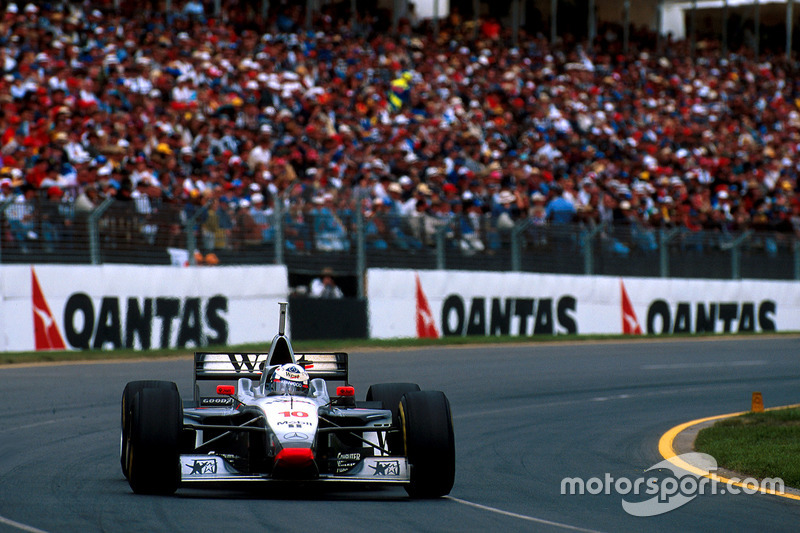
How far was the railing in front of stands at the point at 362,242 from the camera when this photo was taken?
694 inches

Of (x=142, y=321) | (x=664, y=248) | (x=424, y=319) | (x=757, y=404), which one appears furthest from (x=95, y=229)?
(x=664, y=248)

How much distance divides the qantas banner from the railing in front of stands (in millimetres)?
212

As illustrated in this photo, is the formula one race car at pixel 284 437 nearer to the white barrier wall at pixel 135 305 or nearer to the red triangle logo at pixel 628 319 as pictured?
the white barrier wall at pixel 135 305

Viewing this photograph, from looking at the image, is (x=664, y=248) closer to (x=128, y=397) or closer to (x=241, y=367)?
(x=241, y=367)

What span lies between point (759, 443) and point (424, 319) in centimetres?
1092

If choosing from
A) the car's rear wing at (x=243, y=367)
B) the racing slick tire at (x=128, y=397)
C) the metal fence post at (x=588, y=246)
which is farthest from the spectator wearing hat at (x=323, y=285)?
the racing slick tire at (x=128, y=397)

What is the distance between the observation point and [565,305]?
75.5ft

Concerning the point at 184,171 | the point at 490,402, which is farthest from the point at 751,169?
the point at 490,402

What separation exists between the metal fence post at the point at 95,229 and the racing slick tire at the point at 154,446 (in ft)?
34.0

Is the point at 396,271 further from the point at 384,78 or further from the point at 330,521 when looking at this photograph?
the point at 330,521

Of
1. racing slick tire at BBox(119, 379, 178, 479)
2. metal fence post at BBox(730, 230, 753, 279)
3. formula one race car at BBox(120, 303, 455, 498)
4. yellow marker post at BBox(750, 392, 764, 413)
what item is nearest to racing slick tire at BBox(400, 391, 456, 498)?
formula one race car at BBox(120, 303, 455, 498)

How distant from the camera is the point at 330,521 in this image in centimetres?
673

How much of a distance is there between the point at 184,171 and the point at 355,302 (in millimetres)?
3443

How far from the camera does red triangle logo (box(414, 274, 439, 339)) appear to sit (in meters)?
21.1
